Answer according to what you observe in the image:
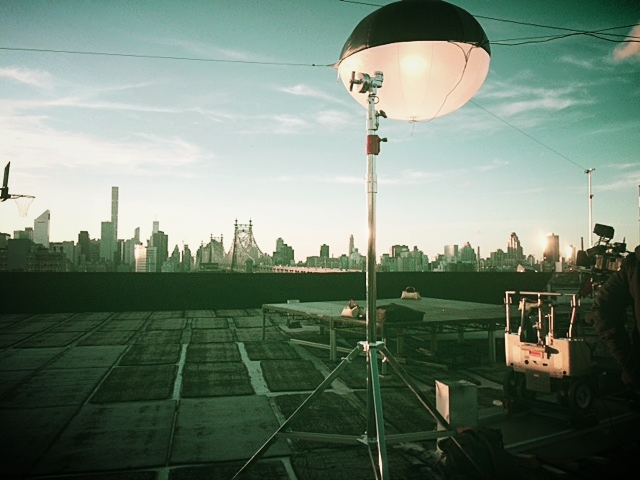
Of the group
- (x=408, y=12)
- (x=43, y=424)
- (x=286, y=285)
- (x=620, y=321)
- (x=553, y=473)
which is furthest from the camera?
(x=286, y=285)

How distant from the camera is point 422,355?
10648 mm

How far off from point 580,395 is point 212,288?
54.6 feet

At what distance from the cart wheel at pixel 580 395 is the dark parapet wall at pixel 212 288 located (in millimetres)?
13920

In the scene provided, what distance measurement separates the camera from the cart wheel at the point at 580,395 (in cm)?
555

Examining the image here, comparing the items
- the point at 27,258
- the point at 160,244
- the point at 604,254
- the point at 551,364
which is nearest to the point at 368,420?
the point at 551,364

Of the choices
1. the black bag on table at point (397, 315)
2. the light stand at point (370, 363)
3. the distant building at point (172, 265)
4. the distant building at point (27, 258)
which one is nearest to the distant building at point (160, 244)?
the distant building at point (172, 265)

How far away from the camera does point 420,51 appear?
5340 mm

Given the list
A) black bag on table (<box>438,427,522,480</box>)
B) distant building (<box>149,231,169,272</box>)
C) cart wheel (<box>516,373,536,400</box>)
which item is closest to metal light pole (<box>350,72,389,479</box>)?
black bag on table (<box>438,427,522,480</box>)

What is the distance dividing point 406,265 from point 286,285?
9.41 m

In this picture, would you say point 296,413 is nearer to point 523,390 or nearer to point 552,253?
point 523,390

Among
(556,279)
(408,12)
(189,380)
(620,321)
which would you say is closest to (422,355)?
(189,380)

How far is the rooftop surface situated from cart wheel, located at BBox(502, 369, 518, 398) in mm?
288

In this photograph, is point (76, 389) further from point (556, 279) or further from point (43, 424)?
point (556, 279)

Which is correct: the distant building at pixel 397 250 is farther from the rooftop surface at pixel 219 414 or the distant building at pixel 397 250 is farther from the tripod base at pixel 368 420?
the tripod base at pixel 368 420
